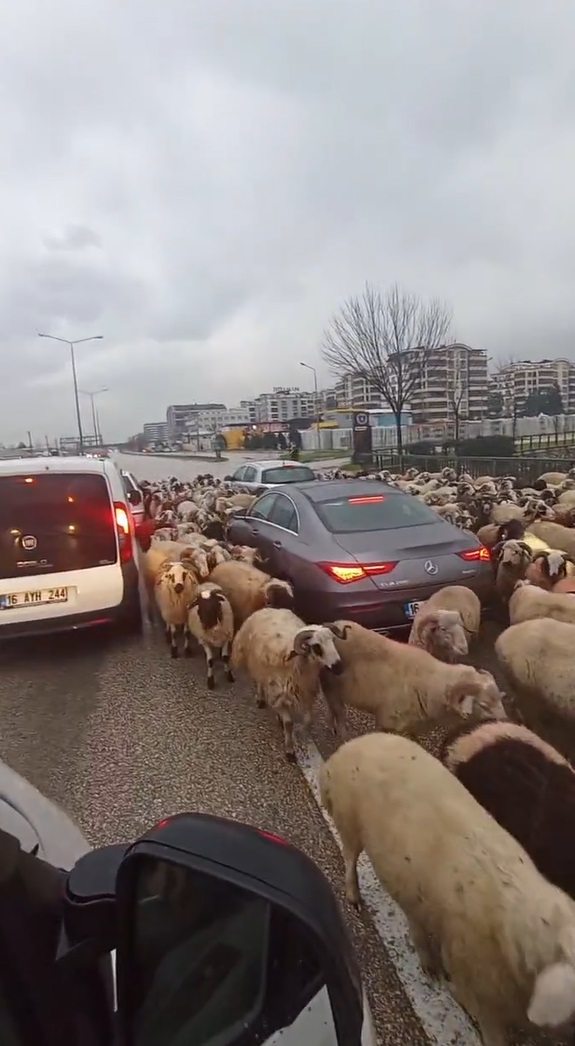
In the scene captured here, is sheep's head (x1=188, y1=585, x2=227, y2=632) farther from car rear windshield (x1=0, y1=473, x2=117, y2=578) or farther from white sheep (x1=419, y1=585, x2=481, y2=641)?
white sheep (x1=419, y1=585, x2=481, y2=641)

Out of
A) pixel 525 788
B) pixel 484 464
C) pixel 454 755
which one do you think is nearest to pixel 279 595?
pixel 454 755

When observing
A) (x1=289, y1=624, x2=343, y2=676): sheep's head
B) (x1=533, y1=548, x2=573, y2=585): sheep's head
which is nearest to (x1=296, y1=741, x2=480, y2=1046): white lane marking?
(x1=289, y1=624, x2=343, y2=676): sheep's head

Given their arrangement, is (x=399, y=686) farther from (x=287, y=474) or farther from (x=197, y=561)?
(x=287, y=474)

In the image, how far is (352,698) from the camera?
5004 mm

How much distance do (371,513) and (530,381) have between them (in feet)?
367

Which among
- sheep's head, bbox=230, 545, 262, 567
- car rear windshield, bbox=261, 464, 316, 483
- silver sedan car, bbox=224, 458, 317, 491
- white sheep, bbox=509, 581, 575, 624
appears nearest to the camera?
white sheep, bbox=509, 581, 575, 624

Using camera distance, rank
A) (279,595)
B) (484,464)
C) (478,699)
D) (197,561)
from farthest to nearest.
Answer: (484,464), (197,561), (279,595), (478,699)

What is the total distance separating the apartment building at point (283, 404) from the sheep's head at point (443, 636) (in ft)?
469

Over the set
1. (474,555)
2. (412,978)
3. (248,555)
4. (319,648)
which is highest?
(474,555)

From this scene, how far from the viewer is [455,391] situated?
67250 mm

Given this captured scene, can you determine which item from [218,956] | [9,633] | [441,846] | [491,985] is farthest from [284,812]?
[9,633]

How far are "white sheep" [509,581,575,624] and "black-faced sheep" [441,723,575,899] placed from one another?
251cm

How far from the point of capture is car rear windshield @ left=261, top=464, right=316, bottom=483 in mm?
17453

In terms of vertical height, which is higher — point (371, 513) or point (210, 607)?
point (371, 513)
